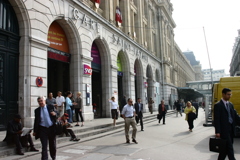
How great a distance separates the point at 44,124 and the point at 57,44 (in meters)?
8.46

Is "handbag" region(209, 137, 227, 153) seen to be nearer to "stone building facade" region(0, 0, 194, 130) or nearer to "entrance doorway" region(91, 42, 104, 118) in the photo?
"stone building facade" region(0, 0, 194, 130)

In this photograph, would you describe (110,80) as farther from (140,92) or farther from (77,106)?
(140,92)

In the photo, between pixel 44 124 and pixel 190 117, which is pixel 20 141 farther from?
pixel 190 117

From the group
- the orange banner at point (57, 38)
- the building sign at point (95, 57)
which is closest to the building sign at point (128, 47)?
the building sign at point (95, 57)

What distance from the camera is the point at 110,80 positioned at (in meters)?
18.1

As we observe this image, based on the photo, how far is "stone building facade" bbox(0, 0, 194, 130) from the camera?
978 cm

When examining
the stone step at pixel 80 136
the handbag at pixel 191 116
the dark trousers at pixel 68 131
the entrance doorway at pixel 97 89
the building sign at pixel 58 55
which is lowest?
the stone step at pixel 80 136

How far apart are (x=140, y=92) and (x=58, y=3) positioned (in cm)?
1588

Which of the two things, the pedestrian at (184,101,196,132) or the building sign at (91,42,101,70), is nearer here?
the pedestrian at (184,101,196,132)

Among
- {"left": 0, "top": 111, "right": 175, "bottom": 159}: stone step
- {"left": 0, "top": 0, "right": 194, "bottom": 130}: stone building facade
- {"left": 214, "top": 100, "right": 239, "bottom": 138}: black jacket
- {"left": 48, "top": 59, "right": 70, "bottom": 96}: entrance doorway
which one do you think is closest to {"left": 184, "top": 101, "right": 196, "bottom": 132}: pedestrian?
{"left": 0, "top": 111, "right": 175, "bottom": 159}: stone step

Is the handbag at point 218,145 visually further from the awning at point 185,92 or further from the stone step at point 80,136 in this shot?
the awning at point 185,92

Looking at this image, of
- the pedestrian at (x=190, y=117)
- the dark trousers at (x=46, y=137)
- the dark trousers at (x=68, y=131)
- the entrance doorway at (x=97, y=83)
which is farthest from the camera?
the entrance doorway at (x=97, y=83)

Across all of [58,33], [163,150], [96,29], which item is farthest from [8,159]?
[96,29]

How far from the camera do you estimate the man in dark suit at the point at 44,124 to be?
5.36 meters
